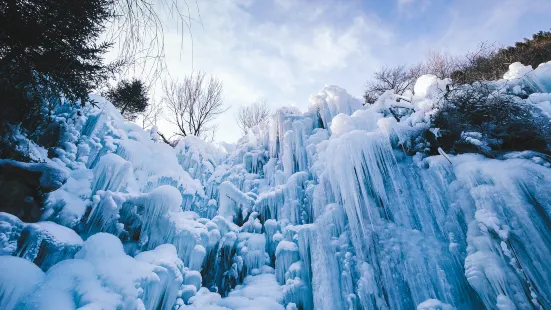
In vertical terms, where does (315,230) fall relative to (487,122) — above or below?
below

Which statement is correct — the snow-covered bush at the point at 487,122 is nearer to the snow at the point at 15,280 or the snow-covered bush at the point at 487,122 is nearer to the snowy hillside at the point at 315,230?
the snowy hillside at the point at 315,230

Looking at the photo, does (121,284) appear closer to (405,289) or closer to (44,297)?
(44,297)

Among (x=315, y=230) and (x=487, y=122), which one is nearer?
(x=487, y=122)

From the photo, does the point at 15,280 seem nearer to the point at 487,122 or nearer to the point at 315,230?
the point at 315,230

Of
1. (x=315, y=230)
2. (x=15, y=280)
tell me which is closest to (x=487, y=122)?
(x=315, y=230)

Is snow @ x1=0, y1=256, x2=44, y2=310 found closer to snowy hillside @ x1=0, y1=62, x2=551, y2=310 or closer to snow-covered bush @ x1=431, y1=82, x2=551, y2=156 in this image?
snowy hillside @ x1=0, y1=62, x2=551, y2=310

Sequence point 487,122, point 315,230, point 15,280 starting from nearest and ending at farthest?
point 15,280
point 487,122
point 315,230

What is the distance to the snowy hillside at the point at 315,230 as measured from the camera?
2760 millimetres

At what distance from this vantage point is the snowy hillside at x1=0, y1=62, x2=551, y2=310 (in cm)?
276

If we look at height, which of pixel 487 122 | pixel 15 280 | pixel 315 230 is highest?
pixel 487 122

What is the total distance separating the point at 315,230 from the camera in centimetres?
509

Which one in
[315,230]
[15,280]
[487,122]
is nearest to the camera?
[15,280]

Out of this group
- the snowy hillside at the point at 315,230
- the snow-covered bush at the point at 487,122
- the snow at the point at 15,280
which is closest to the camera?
the snow at the point at 15,280

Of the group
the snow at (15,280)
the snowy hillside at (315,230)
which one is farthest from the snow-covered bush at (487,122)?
the snow at (15,280)
